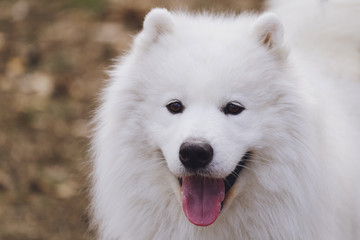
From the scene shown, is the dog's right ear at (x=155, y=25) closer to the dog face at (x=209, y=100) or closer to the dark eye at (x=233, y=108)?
the dog face at (x=209, y=100)

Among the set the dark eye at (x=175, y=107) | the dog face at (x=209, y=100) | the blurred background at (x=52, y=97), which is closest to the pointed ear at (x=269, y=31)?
the dog face at (x=209, y=100)

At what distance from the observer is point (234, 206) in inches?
115

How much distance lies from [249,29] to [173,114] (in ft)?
2.09

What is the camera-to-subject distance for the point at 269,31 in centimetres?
292

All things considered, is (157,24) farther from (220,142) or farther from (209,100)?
(220,142)

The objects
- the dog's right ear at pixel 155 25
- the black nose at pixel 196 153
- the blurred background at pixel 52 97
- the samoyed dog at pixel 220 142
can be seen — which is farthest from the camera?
the blurred background at pixel 52 97

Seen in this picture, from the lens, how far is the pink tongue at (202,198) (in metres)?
2.80

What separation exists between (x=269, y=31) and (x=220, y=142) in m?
0.72

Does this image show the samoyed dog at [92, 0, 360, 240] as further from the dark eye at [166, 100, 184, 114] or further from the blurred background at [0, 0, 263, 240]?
the blurred background at [0, 0, 263, 240]

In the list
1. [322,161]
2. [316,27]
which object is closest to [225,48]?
[322,161]

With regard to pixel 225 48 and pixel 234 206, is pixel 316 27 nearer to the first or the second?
pixel 225 48

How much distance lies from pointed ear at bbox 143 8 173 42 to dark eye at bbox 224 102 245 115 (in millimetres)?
597

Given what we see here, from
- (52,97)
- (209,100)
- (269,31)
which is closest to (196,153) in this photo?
(209,100)

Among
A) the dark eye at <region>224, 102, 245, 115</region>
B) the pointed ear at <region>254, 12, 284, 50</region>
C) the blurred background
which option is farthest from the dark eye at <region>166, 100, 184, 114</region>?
the blurred background
